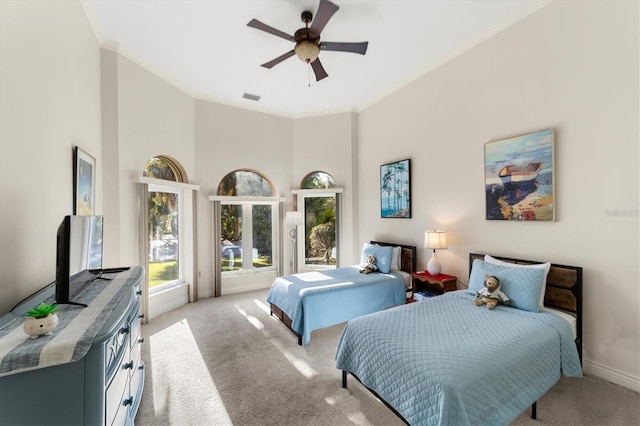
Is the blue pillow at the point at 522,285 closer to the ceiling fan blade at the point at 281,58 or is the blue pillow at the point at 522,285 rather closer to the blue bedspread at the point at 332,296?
the blue bedspread at the point at 332,296

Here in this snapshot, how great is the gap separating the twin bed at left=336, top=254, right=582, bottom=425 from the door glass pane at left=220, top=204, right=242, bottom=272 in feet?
11.8

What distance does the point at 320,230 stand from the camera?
586 centimetres

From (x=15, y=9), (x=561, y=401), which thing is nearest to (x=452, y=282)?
(x=561, y=401)

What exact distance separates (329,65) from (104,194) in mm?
3443

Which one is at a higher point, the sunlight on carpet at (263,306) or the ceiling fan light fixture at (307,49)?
the ceiling fan light fixture at (307,49)

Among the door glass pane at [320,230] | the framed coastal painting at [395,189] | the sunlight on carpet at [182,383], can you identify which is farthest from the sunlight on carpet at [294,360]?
the framed coastal painting at [395,189]

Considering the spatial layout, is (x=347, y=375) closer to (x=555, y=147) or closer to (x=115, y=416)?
(x=115, y=416)

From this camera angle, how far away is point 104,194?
3.44 meters

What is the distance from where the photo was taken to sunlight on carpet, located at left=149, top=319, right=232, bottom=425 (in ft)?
6.99

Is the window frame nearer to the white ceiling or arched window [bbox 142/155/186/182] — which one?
the white ceiling

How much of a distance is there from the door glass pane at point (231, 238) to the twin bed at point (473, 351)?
Answer: 359 centimetres

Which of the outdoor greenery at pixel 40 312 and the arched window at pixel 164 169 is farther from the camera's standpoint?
the arched window at pixel 164 169

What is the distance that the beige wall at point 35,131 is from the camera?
1.55 meters

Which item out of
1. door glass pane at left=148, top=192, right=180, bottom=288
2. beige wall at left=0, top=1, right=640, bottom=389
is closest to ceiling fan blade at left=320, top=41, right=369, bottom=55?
beige wall at left=0, top=1, right=640, bottom=389
